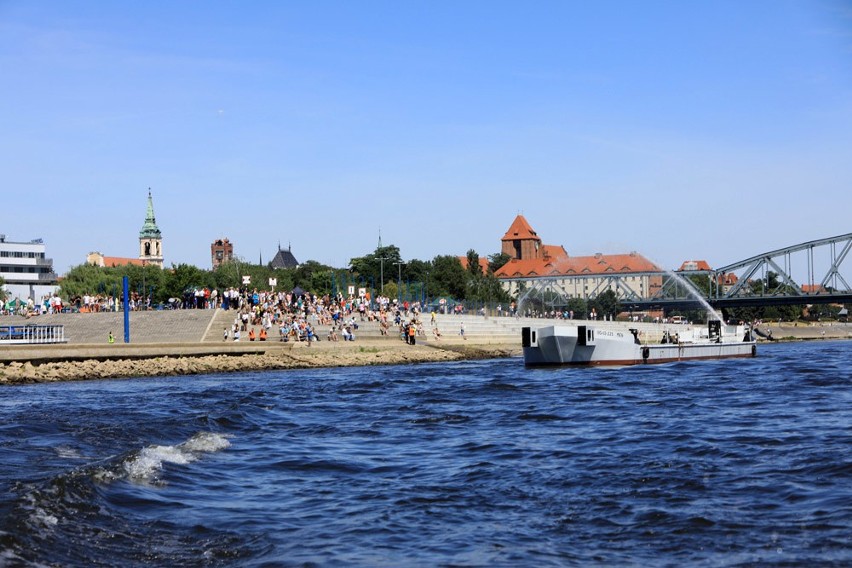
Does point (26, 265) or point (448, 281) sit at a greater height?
point (26, 265)

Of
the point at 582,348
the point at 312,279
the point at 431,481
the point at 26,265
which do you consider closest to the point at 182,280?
the point at 312,279

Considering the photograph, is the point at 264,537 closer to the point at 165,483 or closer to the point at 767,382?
the point at 165,483

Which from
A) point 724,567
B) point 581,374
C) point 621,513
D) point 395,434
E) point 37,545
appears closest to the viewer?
point 724,567

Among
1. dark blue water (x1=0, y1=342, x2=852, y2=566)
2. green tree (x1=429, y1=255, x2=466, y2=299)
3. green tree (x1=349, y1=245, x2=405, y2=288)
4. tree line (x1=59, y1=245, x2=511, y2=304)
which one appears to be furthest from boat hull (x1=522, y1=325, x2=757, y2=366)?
green tree (x1=349, y1=245, x2=405, y2=288)

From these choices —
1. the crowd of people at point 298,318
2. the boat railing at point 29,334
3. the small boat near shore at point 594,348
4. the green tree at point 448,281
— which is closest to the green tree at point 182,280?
the green tree at point 448,281

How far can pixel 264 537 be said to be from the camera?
12273mm

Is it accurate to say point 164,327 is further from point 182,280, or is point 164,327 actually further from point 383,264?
point 383,264

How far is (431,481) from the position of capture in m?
16.3

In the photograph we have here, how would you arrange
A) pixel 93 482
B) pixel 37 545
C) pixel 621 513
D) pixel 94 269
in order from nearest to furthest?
pixel 37 545 < pixel 621 513 < pixel 93 482 < pixel 94 269

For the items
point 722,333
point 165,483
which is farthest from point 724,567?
point 722,333

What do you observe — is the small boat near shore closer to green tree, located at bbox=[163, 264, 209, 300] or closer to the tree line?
the tree line

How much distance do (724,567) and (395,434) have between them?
12704 mm

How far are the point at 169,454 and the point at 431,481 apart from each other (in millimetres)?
5221

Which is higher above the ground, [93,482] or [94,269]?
[94,269]
